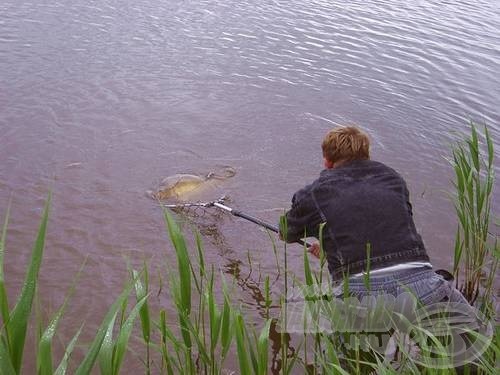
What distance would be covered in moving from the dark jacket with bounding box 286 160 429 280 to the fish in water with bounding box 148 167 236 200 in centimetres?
272

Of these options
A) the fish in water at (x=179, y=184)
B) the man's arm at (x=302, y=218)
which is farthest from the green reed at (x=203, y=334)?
the fish in water at (x=179, y=184)

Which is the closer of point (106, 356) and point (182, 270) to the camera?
point (106, 356)

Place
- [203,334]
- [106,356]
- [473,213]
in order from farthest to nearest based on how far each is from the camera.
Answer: [473,213] < [203,334] < [106,356]

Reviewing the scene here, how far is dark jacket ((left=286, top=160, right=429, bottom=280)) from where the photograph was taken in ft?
10.2

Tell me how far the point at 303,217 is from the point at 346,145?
48cm

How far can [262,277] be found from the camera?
4.74 m

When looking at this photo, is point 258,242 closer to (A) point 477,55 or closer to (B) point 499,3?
(A) point 477,55

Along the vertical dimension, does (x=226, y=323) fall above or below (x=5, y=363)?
below

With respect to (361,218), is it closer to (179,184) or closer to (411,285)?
(411,285)

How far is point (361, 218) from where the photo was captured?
310cm

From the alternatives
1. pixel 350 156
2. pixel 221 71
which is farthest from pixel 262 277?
pixel 221 71

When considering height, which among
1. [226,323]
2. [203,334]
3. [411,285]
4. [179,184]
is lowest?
[179,184]

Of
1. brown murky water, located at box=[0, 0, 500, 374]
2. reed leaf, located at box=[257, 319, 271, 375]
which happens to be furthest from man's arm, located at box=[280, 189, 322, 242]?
brown murky water, located at box=[0, 0, 500, 374]

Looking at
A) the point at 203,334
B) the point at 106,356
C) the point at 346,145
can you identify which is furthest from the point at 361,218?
the point at 106,356
